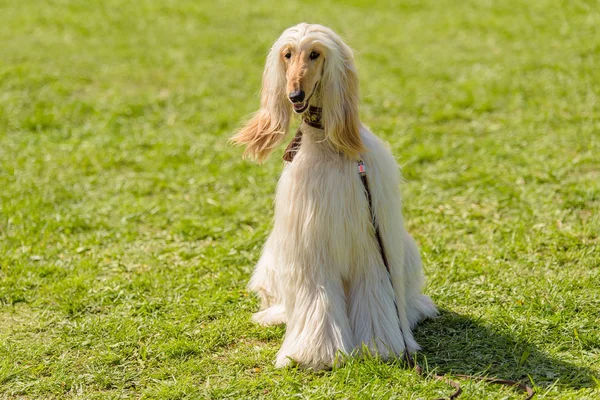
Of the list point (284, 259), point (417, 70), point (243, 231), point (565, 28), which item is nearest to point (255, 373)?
point (284, 259)

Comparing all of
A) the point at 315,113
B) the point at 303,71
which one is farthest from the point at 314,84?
the point at 315,113

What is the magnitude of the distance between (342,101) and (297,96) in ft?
0.95

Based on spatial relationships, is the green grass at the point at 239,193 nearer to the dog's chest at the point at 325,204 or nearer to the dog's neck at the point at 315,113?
the dog's chest at the point at 325,204

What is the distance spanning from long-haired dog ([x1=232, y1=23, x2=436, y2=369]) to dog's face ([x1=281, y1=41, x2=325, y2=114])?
21 millimetres

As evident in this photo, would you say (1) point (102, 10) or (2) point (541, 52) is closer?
(2) point (541, 52)

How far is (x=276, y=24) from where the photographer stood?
12.7 m

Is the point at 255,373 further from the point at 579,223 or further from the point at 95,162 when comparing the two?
the point at 95,162

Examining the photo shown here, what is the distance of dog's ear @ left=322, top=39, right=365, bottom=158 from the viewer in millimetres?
4352

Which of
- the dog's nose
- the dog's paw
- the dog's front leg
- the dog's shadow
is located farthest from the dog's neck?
the dog's shadow

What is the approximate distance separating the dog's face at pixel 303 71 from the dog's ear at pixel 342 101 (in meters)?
0.06

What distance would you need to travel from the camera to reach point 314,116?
178 inches

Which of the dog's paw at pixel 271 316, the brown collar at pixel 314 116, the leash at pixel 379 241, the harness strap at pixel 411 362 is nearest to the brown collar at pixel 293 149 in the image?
the leash at pixel 379 241

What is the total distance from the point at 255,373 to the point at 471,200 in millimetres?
3168

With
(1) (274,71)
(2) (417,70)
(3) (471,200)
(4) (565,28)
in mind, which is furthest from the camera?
(4) (565,28)
